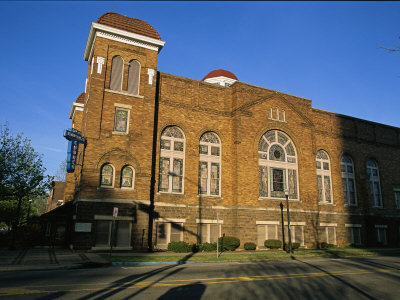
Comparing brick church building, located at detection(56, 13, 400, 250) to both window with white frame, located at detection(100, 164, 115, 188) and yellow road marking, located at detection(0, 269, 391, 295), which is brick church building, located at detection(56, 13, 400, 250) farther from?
yellow road marking, located at detection(0, 269, 391, 295)

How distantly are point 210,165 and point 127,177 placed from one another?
6.89m

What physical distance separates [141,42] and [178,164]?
990 cm

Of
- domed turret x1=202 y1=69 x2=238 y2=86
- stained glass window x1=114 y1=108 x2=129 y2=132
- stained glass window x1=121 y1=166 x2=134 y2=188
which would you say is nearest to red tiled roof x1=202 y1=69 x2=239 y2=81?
domed turret x1=202 y1=69 x2=238 y2=86

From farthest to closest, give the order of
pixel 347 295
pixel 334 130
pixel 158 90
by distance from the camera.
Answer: pixel 334 130 → pixel 158 90 → pixel 347 295

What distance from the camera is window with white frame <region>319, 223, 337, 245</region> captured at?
28.2m

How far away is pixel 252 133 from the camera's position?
26.7 m

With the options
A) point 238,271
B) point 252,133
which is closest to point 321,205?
point 252,133

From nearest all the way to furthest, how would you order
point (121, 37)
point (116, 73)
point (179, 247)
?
point (179, 247), point (116, 73), point (121, 37)

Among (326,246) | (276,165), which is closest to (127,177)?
(276,165)

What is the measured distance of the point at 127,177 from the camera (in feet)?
72.0

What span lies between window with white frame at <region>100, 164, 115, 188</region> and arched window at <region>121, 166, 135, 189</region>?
0.72m

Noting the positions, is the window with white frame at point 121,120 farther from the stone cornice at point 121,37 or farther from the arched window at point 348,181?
the arched window at point 348,181

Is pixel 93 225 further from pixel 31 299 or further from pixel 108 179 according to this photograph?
pixel 31 299

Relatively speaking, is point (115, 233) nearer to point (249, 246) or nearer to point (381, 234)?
point (249, 246)
